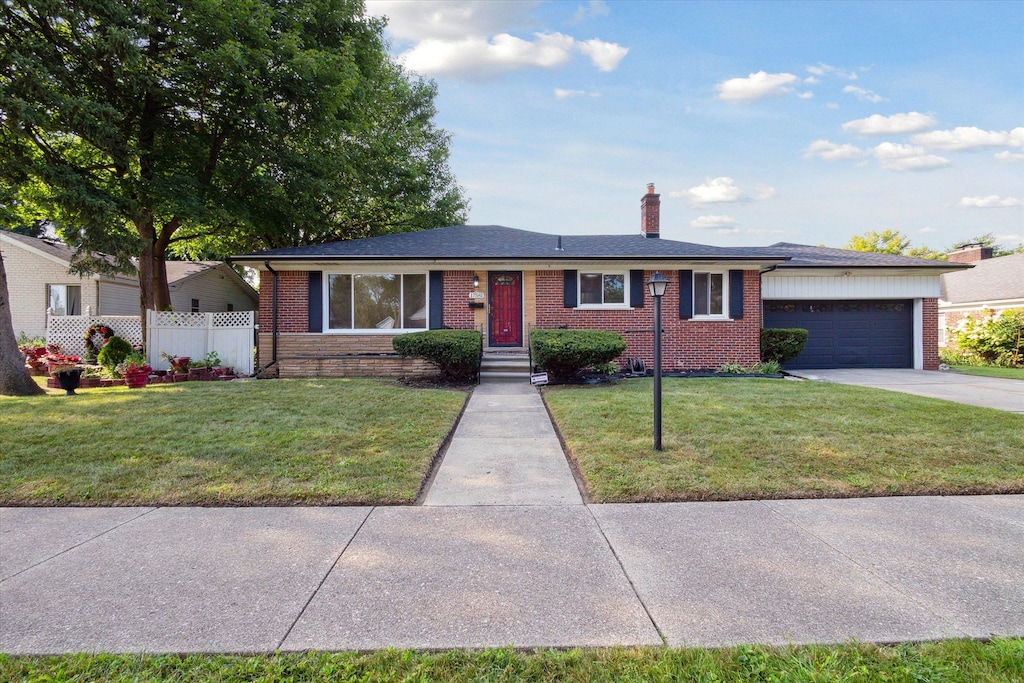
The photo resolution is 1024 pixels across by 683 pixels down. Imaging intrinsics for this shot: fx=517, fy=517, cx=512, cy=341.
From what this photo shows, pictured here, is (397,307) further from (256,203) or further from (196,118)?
(196,118)

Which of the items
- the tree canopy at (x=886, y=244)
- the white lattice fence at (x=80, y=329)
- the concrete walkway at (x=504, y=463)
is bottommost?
the concrete walkway at (x=504, y=463)

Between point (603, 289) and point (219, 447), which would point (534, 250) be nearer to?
point (603, 289)

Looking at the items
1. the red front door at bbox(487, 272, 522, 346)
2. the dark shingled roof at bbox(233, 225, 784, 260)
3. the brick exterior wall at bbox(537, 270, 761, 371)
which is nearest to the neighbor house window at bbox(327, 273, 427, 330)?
the dark shingled roof at bbox(233, 225, 784, 260)

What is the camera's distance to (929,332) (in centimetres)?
1438

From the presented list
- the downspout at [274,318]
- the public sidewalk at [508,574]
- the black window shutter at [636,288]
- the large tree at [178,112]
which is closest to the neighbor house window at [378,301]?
the downspout at [274,318]

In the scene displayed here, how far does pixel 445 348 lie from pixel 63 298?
16.7 meters

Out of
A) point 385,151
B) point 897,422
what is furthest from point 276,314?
point 897,422

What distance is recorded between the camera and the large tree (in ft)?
33.1

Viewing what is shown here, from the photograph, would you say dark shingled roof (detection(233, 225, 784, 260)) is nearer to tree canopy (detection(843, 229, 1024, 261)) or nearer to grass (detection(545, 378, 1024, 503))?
grass (detection(545, 378, 1024, 503))

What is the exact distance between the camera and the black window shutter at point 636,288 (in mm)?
12586

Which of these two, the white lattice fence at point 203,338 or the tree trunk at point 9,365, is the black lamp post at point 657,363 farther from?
the tree trunk at point 9,365

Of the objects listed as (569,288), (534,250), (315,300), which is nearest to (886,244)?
(569,288)

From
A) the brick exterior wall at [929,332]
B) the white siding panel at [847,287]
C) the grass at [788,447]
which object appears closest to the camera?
the grass at [788,447]

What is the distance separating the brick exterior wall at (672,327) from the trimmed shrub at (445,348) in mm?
2843
